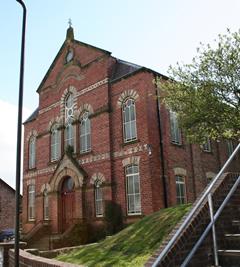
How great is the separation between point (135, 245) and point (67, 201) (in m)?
13.3

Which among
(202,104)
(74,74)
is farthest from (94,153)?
(202,104)

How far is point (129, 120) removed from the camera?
20047 mm

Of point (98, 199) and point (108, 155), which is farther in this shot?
point (98, 199)

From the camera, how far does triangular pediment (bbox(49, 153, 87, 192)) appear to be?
70.8ft

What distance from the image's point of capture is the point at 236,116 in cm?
1368

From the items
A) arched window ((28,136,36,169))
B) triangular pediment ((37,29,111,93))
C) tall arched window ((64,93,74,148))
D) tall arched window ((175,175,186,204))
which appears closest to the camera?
tall arched window ((175,175,186,204))

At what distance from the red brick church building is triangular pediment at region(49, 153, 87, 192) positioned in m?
0.07

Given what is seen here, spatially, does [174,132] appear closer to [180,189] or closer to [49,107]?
[180,189]

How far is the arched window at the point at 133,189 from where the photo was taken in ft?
60.9

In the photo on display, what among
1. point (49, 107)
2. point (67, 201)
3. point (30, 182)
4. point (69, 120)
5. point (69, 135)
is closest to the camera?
point (67, 201)

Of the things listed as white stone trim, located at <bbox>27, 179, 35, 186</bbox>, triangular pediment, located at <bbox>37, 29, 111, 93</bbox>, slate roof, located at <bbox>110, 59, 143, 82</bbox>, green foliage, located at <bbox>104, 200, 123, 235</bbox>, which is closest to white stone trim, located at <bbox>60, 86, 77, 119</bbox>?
triangular pediment, located at <bbox>37, 29, 111, 93</bbox>

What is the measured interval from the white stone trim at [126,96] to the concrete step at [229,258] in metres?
14.2

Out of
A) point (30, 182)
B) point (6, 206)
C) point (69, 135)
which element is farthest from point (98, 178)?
point (6, 206)

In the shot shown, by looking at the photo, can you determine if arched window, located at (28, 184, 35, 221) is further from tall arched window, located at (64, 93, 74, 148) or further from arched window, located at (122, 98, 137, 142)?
arched window, located at (122, 98, 137, 142)
